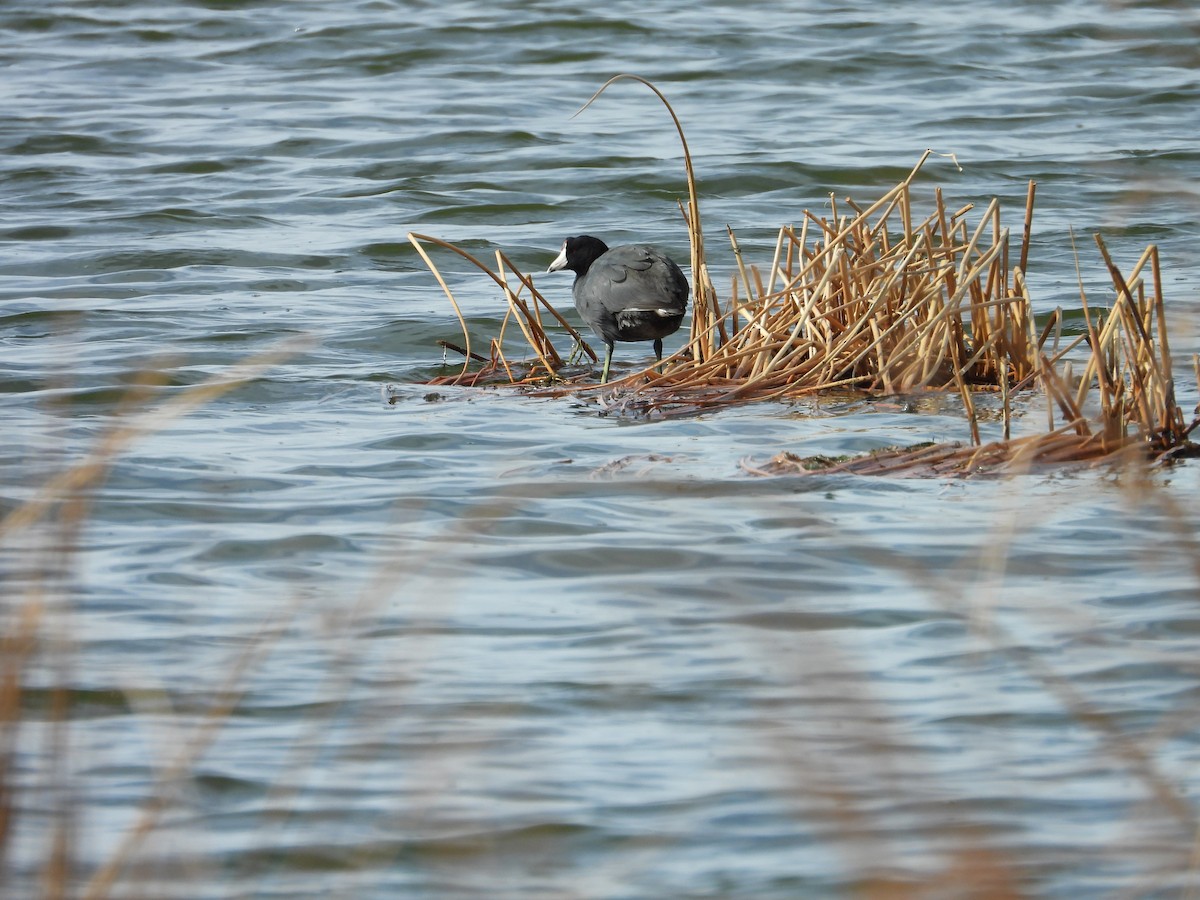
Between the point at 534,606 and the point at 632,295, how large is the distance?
282 centimetres

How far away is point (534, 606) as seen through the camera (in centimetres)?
452

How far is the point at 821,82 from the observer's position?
53.3 feet

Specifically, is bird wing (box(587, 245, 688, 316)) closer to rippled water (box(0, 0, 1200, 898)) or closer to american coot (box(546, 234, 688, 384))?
american coot (box(546, 234, 688, 384))

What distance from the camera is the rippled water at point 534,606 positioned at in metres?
2.84

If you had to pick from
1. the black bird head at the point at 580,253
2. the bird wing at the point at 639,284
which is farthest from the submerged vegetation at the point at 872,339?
the black bird head at the point at 580,253

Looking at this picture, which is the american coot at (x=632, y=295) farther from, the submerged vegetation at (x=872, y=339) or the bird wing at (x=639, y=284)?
the submerged vegetation at (x=872, y=339)

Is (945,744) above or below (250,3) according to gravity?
below

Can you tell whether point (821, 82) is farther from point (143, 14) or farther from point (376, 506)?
point (376, 506)

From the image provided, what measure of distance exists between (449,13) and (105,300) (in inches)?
404

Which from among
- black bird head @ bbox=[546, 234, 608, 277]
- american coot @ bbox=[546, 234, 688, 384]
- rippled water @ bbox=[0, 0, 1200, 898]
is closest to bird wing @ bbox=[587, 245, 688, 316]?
american coot @ bbox=[546, 234, 688, 384]

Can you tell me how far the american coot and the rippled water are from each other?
1.40 feet

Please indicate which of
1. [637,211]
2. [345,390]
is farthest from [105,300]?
[637,211]

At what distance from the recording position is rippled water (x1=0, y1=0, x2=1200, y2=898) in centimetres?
284

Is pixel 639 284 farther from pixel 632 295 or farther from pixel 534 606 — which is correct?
pixel 534 606
